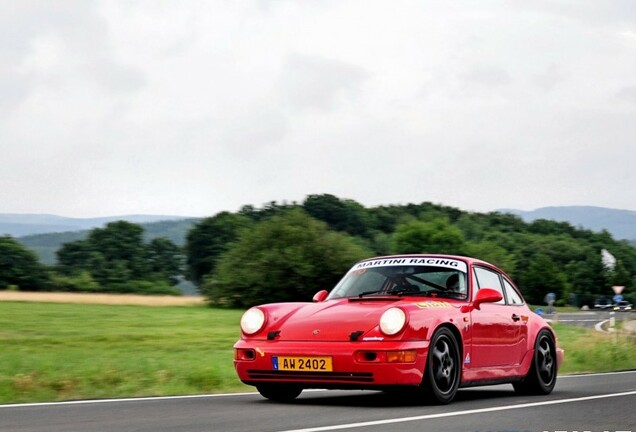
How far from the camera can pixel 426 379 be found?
10.0 meters

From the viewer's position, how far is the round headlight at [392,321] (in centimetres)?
986

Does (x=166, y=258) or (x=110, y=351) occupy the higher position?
(x=166, y=258)

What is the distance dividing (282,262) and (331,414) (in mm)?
75390

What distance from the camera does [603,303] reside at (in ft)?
434

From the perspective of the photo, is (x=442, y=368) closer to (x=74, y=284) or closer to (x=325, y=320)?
(x=325, y=320)

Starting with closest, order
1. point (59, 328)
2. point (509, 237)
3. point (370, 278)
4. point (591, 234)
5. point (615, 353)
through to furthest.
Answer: point (370, 278), point (615, 353), point (59, 328), point (509, 237), point (591, 234)

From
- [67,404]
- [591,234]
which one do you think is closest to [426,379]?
[67,404]

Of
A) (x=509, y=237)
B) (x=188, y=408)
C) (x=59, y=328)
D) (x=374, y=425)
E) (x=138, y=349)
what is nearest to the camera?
(x=374, y=425)

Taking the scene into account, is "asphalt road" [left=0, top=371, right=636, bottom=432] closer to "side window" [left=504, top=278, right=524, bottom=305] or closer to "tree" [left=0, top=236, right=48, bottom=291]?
"side window" [left=504, top=278, right=524, bottom=305]

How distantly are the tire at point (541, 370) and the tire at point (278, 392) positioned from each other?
2678 mm

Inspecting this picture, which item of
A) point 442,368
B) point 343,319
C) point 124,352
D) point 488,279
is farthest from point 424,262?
point 124,352

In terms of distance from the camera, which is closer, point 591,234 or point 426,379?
point 426,379

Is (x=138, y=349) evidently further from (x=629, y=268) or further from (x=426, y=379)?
(x=629, y=268)

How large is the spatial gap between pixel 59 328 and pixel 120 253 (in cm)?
8847
